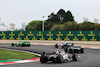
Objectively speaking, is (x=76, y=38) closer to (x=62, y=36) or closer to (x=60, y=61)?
(x=62, y=36)

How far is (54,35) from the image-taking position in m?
37.1

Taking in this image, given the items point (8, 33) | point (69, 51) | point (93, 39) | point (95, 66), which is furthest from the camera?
point (8, 33)

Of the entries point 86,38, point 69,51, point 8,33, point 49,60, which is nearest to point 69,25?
point 8,33

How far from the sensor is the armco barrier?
33.2m

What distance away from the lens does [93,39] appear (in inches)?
1298

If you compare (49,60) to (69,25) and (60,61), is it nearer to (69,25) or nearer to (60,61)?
(60,61)

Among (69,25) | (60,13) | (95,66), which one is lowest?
(95,66)

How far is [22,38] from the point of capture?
40844 millimetres

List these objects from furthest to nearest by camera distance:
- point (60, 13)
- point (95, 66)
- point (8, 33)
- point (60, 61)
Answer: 1. point (60, 13)
2. point (8, 33)
3. point (60, 61)
4. point (95, 66)

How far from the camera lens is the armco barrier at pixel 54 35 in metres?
33.2

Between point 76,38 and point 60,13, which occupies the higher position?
point 60,13

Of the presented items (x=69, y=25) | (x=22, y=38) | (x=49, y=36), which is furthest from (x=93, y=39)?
(x=69, y=25)

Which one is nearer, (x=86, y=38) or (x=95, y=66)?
(x=95, y=66)

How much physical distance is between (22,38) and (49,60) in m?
29.8
